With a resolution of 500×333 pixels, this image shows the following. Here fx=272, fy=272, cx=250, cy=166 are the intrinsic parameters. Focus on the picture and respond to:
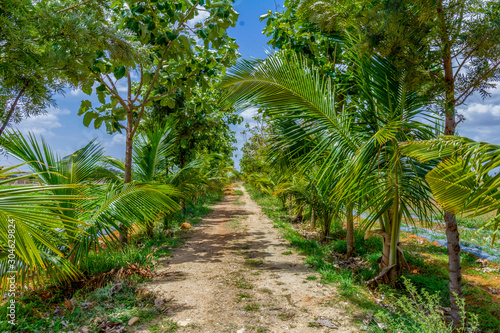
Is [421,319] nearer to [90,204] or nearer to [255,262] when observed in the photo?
[255,262]

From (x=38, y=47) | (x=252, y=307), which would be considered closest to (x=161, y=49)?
(x=38, y=47)

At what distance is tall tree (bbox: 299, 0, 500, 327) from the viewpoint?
7.95 feet

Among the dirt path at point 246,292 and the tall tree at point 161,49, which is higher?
the tall tree at point 161,49

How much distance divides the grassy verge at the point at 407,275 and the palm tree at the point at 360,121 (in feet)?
1.46

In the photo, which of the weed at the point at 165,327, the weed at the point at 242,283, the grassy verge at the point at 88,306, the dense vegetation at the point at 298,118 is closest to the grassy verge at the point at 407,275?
the dense vegetation at the point at 298,118

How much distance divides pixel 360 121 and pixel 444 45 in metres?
1.29

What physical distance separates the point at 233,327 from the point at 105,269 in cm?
228

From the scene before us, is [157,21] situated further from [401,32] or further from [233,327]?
[233,327]

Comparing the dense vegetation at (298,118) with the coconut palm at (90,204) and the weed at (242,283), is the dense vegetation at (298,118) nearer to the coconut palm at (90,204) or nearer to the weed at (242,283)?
the coconut palm at (90,204)

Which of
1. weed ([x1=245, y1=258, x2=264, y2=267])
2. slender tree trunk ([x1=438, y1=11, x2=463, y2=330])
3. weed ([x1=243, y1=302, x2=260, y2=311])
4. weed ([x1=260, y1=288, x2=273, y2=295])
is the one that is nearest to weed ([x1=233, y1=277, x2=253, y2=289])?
weed ([x1=260, y1=288, x2=273, y2=295])

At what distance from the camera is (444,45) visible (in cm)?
258

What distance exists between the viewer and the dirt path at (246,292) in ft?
9.77

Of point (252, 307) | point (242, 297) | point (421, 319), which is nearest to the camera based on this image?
point (421, 319)

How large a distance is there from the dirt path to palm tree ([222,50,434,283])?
113 centimetres
